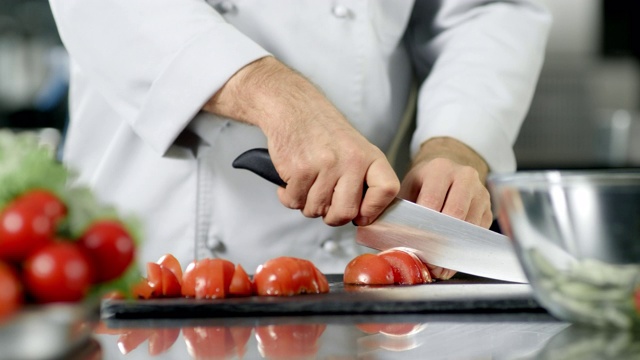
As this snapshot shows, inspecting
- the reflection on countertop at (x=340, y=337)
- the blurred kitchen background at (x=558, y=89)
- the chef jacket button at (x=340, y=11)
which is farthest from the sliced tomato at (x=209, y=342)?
the blurred kitchen background at (x=558, y=89)

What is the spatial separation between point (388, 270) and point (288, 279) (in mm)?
146

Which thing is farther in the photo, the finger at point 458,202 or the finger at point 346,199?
the finger at point 458,202

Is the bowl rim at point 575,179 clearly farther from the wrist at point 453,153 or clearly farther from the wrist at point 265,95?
the wrist at point 453,153

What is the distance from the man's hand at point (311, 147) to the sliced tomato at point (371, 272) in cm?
4

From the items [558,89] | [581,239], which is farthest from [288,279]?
[558,89]

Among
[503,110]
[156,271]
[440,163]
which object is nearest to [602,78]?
[503,110]

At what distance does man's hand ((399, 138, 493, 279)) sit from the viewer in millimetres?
1150

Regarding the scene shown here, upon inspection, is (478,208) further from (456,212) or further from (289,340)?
(289,340)

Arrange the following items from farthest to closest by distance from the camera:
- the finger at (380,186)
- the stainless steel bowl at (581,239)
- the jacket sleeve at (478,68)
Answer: the jacket sleeve at (478,68), the finger at (380,186), the stainless steel bowl at (581,239)

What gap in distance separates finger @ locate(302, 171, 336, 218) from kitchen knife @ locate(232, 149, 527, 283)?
0.18ft

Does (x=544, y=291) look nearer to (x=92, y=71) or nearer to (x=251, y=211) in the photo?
(x=251, y=211)

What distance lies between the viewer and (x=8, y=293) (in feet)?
1.62

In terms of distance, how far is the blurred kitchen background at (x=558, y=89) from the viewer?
11.4ft

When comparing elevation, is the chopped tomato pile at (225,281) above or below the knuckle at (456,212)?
above
